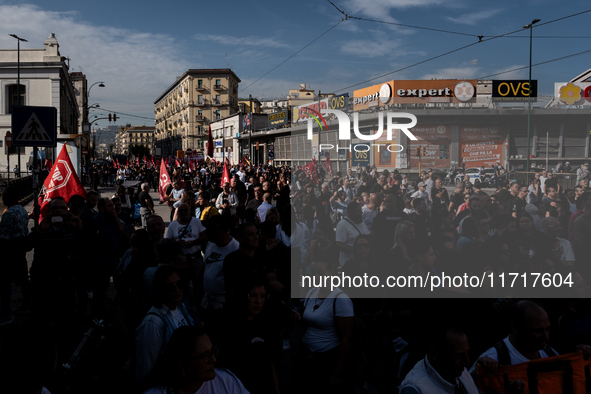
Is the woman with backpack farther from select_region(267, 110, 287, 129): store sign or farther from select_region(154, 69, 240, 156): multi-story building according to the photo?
select_region(154, 69, 240, 156): multi-story building

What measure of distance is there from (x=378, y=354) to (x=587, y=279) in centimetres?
226

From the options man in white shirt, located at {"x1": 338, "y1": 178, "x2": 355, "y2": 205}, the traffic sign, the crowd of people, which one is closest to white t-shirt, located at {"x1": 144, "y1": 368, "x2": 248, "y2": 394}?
the crowd of people

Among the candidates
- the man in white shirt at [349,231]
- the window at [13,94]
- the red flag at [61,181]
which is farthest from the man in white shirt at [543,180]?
the window at [13,94]

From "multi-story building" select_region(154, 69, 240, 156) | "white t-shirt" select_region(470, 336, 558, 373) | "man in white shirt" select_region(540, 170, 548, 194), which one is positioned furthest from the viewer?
"multi-story building" select_region(154, 69, 240, 156)

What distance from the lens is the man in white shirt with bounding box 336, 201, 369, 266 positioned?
5.26 m

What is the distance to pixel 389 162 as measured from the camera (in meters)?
8.50

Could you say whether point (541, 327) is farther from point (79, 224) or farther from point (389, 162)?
point (389, 162)

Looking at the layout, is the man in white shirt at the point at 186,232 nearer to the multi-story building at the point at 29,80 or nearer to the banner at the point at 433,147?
the banner at the point at 433,147

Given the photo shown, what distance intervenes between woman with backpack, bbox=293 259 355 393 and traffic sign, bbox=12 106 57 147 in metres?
4.79

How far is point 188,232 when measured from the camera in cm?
575

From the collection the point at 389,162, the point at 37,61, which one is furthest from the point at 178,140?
the point at 389,162

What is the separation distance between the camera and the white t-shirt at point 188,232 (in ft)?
18.6

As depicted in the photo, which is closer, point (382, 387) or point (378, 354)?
point (382, 387)

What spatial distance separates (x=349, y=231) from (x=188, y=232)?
6.91ft
